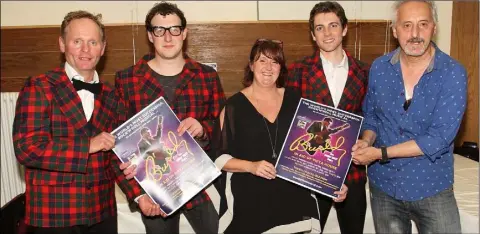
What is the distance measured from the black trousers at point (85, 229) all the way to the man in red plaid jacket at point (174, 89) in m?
0.18

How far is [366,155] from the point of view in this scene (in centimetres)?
211

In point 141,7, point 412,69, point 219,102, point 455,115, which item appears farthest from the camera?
point 141,7

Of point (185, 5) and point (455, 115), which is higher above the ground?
point (185, 5)

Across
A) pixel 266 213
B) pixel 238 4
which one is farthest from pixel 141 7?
pixel 266 213

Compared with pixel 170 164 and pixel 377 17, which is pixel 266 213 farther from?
pixel 377 17

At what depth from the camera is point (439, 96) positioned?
6.41 ft

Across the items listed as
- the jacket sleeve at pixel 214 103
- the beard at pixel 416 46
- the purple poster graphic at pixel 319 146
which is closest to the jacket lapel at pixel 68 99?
the jacket sleeve at pixel 214 103

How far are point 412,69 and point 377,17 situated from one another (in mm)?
1993

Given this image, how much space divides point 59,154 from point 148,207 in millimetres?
519

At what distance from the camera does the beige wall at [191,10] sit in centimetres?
374

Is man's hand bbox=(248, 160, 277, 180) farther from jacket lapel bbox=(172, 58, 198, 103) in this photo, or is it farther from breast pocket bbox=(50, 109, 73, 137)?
breast pocket bbox=(50, 109, 73, 137)

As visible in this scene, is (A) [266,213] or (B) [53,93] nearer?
(B) [53,93]

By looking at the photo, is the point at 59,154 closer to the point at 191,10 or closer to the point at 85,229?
the point at 85,229

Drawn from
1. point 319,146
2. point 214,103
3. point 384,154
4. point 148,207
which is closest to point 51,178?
point 148,207
